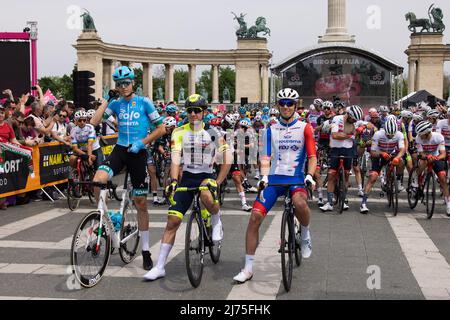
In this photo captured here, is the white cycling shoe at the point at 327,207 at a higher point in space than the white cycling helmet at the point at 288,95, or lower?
lower

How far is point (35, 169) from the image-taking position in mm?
13664

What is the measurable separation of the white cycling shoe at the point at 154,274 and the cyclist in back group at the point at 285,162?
0.91 m

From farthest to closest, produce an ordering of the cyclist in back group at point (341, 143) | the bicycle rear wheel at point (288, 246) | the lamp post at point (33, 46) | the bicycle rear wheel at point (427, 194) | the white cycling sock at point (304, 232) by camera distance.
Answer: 1. the lamp post at point (33, 46)
2. the cyclist in back group at point (341, 143)
3. the bicycle rear wheel at point (427, 194)
4. the white cycling sock at point (304, 232)
5. the bicycle rear wheel at point (288, 246)

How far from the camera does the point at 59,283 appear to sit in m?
6.70

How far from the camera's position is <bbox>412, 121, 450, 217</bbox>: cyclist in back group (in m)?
11.4

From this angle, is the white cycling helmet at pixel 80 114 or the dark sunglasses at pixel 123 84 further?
the white cycling helmet at pixel 80 114

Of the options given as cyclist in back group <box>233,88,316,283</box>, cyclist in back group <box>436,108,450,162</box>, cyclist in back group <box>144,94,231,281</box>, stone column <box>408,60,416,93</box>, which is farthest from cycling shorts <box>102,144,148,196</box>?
stone column <box>408,60,416,93</box>

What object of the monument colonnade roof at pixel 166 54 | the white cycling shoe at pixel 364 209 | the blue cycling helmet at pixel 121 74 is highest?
the monument colonnade roof at pixel 166 54

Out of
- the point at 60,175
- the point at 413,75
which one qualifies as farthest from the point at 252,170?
the point at 413,75

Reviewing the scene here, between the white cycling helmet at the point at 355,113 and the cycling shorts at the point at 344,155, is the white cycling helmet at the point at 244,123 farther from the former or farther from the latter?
the white cycling helmet at the point at 355,113

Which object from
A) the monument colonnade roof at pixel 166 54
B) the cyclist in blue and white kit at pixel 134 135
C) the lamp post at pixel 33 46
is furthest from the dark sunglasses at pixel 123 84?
the monument colonnade roof at pixel 166 54

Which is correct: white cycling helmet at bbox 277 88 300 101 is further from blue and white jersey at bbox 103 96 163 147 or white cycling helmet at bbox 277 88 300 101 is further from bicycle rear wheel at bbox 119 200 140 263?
bicycle rear wheel at bbox 119 200 140 263

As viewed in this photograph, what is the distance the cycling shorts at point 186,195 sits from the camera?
668cm

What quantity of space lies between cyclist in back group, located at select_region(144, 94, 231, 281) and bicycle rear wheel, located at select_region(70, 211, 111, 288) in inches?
22.9
